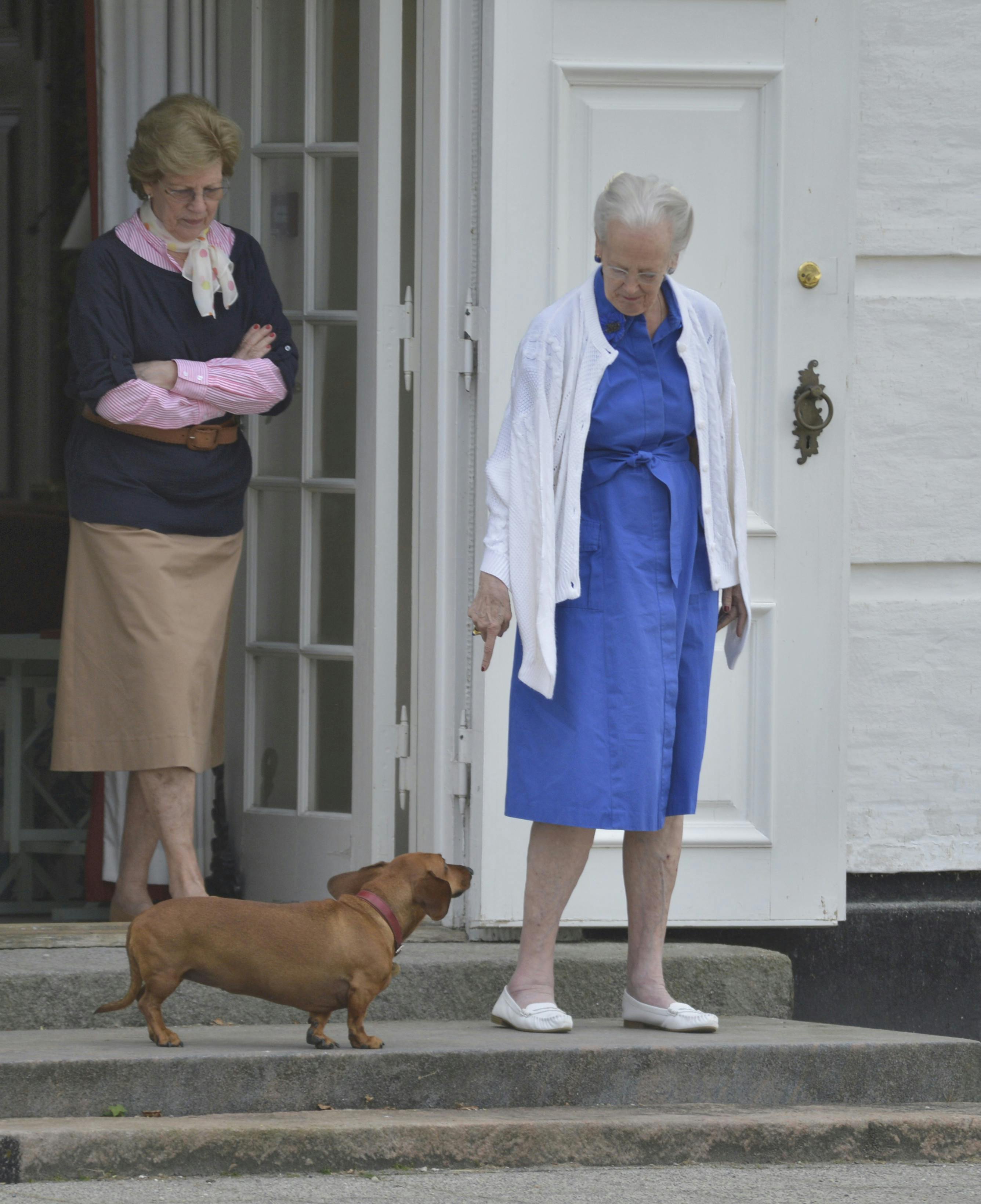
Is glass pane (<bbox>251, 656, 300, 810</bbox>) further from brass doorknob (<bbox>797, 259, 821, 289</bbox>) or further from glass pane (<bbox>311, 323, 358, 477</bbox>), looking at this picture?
brass doorknob (<bbox>797, 259, 821, 289</bbox>)

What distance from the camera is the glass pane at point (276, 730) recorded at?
15.9 ft

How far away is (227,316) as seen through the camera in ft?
14.3

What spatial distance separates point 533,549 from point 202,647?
3.60 ft

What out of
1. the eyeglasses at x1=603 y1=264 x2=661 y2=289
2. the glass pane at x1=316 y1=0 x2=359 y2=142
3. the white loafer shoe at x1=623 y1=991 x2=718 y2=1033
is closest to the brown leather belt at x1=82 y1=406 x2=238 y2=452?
the glass pane at x1=316 y1=0 x2=359 y2=142

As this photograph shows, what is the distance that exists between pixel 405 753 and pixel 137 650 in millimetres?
689

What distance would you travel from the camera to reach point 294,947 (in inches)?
129

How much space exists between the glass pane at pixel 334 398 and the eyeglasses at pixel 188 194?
585 mm

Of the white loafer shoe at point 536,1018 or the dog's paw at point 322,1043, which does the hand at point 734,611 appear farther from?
the dog's paw at point 322,1043

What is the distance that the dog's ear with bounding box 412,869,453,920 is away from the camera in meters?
3.36

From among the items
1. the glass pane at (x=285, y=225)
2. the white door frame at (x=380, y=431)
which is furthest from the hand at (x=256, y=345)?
the glass pane at (x=285, y=225)

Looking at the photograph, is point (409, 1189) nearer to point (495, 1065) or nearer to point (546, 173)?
point (495, 1065)

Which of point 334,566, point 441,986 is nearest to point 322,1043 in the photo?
point 441,986

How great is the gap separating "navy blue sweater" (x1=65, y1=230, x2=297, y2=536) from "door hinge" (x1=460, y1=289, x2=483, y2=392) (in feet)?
1.39

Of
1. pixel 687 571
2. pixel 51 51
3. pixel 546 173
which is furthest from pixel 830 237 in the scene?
pixel 51 51
